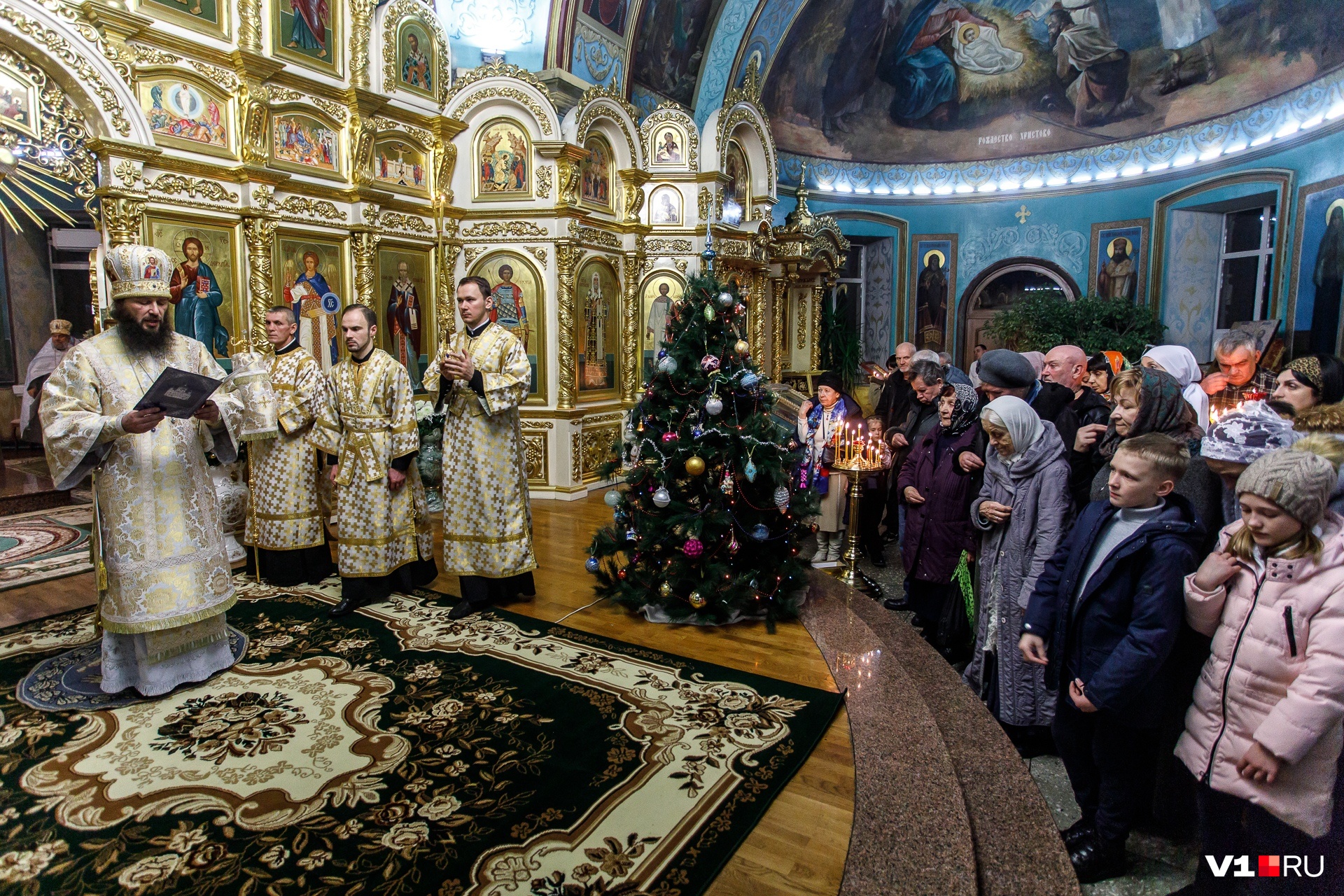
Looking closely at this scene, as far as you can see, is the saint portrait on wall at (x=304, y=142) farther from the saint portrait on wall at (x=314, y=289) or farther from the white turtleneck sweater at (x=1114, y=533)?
the white turtleneck sweater at (x=1114, y=533)

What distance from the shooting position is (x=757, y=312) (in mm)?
12172

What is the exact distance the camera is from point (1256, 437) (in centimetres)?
258

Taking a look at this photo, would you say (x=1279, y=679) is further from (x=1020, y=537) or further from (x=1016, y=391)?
(x=1016, y=391)

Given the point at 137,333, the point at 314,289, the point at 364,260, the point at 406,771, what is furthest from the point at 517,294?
the point at 406,771

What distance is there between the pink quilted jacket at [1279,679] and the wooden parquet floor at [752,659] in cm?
127

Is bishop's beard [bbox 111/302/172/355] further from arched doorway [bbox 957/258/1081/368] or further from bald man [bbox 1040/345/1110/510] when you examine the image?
arched doorway [bbox 957/258/1081/368]

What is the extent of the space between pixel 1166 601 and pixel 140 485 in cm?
444

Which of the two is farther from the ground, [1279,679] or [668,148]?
[668,148]

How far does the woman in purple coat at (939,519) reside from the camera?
431 centimetres

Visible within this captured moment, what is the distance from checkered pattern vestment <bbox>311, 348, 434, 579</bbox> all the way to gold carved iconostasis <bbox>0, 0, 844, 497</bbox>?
0.32 metres

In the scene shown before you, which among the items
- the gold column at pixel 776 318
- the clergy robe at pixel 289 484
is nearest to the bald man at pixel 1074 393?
the clergy robe at pixel 289 484

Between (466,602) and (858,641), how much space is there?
2553 mm

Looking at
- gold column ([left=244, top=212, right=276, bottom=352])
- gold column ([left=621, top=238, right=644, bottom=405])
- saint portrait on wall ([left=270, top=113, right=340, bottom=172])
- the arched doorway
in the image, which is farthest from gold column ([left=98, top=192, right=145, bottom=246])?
the arched doorway

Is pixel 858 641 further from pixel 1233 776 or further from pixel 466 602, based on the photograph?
pixel 466 602
